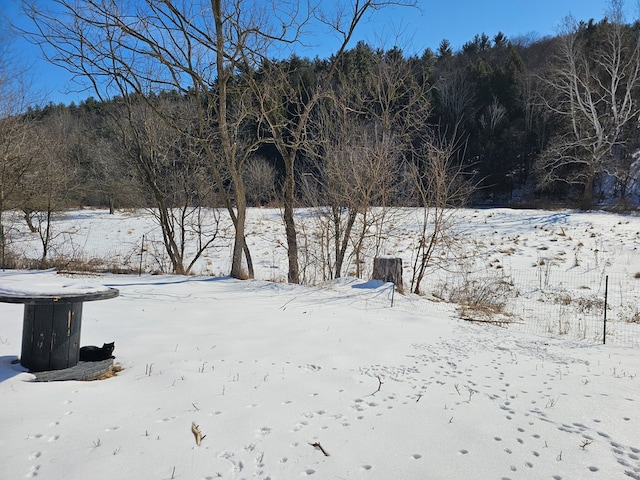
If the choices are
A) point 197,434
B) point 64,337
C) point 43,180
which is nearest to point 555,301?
point 197,434

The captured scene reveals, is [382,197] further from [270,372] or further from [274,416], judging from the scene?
[274,416]

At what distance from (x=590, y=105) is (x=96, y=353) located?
88.8 ft

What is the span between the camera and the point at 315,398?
3.22 meters

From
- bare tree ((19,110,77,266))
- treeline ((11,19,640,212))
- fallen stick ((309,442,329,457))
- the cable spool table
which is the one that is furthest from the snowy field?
treeline ((11,19,640,212))

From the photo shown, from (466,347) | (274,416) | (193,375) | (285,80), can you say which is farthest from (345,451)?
(285,80)

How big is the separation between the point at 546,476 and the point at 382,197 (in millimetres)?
8199

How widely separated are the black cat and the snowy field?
0.61 feet

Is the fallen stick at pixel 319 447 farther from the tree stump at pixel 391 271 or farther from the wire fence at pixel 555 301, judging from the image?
the tree stump at pixel 391 271

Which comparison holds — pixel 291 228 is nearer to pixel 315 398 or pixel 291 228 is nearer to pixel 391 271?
pixel 391 271

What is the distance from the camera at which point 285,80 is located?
31.8ft

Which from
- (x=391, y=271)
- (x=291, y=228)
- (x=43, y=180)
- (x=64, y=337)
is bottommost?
(x=64, y=337)

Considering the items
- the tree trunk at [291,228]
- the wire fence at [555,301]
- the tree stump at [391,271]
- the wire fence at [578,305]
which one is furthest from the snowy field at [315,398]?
the tree trunk at [291,228]

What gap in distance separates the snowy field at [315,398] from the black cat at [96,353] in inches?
7.3

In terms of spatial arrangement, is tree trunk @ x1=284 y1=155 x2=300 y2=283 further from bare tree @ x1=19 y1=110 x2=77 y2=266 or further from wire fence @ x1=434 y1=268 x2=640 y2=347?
bare tree @ x1=19 y1=110 x2=77 y2=266
